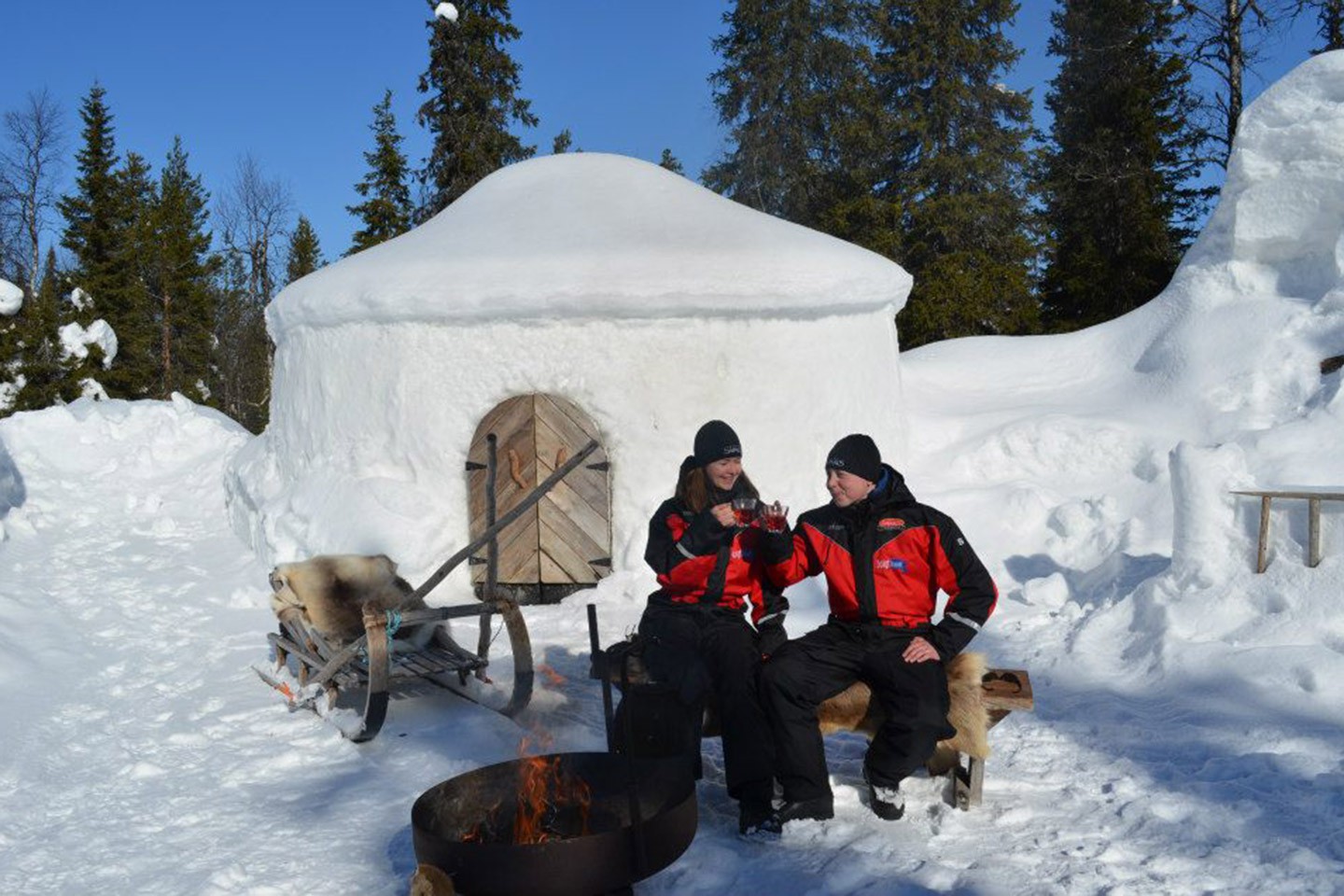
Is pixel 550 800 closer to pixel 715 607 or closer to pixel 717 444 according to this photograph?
pixel 715 607

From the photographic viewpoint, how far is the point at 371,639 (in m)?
4.60

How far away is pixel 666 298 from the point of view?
23.9 ft

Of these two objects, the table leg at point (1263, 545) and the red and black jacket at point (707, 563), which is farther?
the table leg at point (1263, 545)

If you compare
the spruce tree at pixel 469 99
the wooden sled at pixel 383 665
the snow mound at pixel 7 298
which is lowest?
the wooden sled at pixel 383 665

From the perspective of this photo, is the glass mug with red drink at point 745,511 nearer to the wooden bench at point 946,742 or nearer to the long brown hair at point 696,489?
the long brown hair at point 696,489

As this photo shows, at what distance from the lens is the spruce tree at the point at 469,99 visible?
1945 cm

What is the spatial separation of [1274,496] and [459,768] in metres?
4.44

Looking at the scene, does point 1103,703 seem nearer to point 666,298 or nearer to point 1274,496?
point 1274,496

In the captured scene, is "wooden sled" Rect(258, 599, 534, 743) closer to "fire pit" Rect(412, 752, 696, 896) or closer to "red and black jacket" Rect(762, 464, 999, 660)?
"fire pit" Rect(412, 752, 696, 896)

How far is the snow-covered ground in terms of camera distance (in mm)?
3498

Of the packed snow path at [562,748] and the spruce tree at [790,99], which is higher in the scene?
the spruce tree at [790,99]

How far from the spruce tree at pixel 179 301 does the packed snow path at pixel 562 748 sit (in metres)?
21.9

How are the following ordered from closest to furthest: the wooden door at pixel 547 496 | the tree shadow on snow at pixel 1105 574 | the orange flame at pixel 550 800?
the orange flame at pixel 550 800
the tree shadow on snow at pixel 1105 574
the wooden door at pixel 547 496

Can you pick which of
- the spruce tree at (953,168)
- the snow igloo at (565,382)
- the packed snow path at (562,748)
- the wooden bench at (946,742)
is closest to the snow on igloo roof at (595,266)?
the snow igloo at (565,382)
